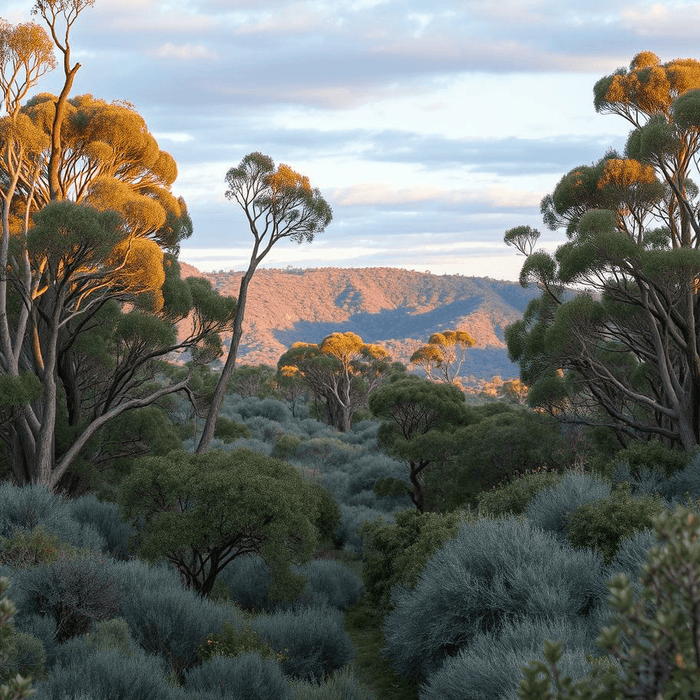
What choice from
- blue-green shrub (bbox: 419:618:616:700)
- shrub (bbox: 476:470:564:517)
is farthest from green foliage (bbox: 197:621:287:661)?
shrub (bbox: 476:470:564:517)

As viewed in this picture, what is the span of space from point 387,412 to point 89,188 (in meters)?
10.5

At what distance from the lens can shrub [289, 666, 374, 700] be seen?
738 cm

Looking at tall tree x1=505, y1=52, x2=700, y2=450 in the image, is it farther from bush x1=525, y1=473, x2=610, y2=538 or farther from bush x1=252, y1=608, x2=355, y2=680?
bush x1=252, y1=608, x2=355, y2=680

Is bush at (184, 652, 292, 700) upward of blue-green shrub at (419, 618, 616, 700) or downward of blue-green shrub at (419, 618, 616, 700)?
downward

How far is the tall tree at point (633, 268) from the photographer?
582 inches

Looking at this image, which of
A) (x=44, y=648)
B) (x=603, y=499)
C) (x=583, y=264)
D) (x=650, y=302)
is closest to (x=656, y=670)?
(x=44, y=648)

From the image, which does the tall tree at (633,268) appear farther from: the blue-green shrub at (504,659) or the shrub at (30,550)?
the shrub at (30,550)

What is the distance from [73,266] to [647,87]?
1484 centimetres

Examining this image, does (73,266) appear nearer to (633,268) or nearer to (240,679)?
(240,679)

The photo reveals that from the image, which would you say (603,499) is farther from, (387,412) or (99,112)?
(99,112)

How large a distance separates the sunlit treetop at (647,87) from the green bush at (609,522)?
12.0m

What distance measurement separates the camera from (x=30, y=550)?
33.0 ft

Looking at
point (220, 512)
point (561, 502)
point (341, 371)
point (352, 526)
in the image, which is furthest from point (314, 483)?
point (341, 371)

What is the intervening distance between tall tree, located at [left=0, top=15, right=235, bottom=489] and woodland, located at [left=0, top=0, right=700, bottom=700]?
0.08m
